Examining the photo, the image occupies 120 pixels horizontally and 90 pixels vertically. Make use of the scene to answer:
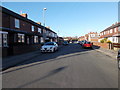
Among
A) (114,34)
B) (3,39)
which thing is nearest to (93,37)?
(114,34)

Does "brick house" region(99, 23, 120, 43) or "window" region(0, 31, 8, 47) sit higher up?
"brick house" region(99, 23, 120, 43)

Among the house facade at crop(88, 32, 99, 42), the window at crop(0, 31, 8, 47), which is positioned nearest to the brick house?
the window at crop(0, 31, 8, 47)

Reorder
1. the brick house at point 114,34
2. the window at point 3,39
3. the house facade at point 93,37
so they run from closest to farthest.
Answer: the window at point 3,39, the brick house at point 114,34, the house facade at point 93,37

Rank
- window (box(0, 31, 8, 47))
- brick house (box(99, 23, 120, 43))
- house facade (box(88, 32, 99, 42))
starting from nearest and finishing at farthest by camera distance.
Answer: window (box(0, 31, 8, 47)) → brick house (box(99, 23, 120, 43)) → house facade (box(88, 32, 99, 42))

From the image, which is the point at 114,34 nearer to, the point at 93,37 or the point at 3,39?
the point at 3,39

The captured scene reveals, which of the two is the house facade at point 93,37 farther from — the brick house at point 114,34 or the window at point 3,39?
the window at point 3,39

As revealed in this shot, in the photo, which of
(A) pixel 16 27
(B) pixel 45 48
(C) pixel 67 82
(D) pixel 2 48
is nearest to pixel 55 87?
(C) pixel 67 82

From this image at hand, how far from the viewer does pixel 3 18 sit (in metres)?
15.3

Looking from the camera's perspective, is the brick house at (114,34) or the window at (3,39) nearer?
the window at (3,39)

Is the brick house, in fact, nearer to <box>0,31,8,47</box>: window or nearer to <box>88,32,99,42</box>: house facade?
<box>0,31,8,47</box>: window

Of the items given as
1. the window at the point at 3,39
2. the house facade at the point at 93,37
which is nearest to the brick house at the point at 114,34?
the window at the point at 3,39

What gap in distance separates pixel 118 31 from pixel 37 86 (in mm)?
38207

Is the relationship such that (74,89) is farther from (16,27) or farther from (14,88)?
(16,27)

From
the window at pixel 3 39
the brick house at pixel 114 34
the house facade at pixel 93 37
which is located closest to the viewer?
the window at pixel 3 39
